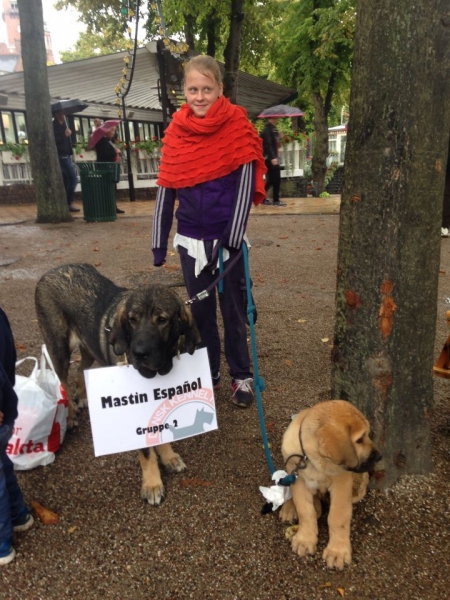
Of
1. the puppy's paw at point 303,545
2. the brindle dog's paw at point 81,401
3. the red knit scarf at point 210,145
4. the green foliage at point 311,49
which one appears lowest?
the puppy's paw at point 303,545

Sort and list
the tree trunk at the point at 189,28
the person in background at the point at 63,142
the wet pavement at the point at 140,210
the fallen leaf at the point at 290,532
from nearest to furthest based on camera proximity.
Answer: the fallen leaf at the point at 290,532, the person in background at the point at 63,142, the wet pavement at the point at 140,210, the tree trunk at the point at 189,28

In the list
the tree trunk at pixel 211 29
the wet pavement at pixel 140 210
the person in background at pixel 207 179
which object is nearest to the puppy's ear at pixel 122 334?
the person in background at pixel 207 179

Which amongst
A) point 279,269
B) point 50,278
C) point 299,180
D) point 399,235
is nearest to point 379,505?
point 399,235

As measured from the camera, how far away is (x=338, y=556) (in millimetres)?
2262

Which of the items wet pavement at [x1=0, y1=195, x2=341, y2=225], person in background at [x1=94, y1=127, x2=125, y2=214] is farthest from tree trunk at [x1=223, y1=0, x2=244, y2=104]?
person in background at [x1=94, y1=127, x2=125, y2=214]

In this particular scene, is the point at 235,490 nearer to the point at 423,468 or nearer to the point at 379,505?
the point at 379,505

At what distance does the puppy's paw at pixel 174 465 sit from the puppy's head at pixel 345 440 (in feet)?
3.79

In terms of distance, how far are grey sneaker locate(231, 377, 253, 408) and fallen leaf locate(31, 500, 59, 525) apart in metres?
1.56

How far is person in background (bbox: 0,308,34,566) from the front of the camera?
2264mm

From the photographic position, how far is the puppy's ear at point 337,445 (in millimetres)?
2053

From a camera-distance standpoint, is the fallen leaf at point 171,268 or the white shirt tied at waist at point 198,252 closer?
the white shirt tied at waist at point 198,252

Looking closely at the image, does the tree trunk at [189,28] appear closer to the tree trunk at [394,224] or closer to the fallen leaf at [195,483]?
the tree trunk at [394,224]

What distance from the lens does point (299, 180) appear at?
73.7ft

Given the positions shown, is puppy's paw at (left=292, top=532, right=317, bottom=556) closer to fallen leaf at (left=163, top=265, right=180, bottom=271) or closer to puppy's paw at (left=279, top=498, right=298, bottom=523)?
puppy's paw at (left=279, top=498, right=298, bottom=523)
